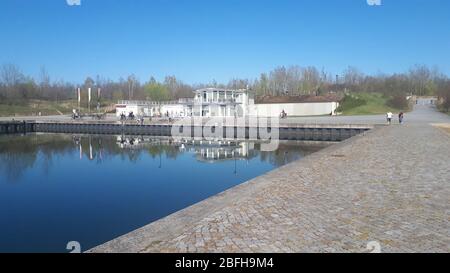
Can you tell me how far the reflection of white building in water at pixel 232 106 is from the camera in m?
56.5

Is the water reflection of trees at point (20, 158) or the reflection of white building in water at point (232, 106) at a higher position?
the reflection of white building in water at point (232, 106)

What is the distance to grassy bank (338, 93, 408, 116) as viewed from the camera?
6062cm

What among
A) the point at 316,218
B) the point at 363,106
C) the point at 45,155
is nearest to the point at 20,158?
the point at 45,155

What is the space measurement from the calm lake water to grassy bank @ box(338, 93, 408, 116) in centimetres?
3550

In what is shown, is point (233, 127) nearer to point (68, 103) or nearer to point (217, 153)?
point (217, 153)

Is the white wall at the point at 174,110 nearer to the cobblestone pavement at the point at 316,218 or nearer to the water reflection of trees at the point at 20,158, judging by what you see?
the water reflection of trees at the point at 20,158

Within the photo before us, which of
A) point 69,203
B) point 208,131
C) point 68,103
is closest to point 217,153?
point 69,203

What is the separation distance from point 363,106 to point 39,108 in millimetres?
61535

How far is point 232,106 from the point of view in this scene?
57875 mm

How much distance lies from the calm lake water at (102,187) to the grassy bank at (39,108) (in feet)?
178

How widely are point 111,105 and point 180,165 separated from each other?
71.8 metres

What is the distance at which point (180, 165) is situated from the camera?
67.8 feet

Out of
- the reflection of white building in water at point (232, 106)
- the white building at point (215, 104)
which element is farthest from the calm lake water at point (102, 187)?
the reflection of white building in water at point (232, 106)

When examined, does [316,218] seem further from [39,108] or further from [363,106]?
[39,108]
